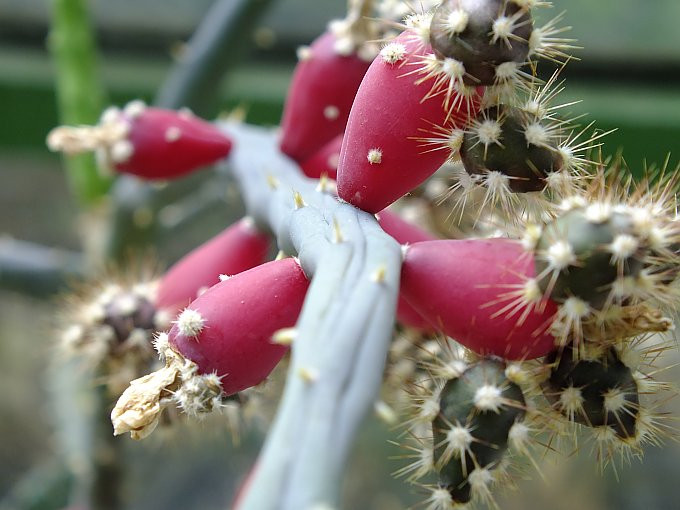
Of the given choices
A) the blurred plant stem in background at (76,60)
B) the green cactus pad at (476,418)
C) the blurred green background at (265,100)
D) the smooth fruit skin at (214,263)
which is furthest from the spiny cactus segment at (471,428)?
the blurred green background at (265,100)

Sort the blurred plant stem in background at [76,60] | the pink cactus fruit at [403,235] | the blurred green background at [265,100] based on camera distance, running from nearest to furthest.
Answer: the pink cactus fruit at [403,235] < the blurred plant stem in background at [76,60] < the blurred green background at [265,100]

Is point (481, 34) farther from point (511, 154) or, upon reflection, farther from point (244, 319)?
point (244, 319)

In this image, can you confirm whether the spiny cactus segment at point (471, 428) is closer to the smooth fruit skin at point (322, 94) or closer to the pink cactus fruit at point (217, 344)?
the pink cactus fruit at point (217, 344)

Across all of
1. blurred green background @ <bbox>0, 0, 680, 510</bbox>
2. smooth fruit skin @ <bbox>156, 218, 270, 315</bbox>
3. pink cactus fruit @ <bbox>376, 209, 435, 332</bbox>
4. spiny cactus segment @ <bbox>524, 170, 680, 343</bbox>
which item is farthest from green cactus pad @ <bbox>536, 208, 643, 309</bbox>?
blurred green background @ <bbox>0, 0, 680, 510</bbox>

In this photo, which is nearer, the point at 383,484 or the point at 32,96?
the point at 32,96

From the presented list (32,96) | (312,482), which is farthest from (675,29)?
(312,482)

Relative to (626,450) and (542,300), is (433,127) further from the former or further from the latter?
(626,450)
